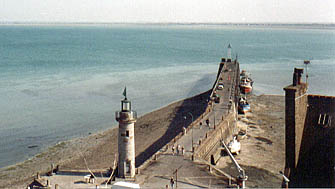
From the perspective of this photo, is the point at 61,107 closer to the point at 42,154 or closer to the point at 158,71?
the point at 42,154

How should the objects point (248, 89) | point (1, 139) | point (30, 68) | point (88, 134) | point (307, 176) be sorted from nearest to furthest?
point (307, 176) → point (1, 139) → point (88, 134) → point (248, 89) → point (30, 68)

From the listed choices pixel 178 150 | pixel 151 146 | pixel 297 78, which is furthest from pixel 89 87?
pixel 297 78

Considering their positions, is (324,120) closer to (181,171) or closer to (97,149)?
(181,171)

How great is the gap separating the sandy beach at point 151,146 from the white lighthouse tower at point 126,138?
40.9ft

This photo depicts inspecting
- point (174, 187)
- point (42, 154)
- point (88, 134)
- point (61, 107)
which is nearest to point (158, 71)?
point (61, 107)

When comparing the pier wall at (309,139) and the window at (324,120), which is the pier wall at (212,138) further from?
the window at (324,120)

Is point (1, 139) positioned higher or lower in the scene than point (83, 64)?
lower

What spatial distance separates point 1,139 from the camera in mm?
52594

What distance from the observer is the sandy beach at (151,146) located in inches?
1635

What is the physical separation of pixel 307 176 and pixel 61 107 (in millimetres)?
54960

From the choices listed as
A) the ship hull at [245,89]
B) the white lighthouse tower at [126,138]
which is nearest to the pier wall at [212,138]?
the white lighthouse tower at [126,138]

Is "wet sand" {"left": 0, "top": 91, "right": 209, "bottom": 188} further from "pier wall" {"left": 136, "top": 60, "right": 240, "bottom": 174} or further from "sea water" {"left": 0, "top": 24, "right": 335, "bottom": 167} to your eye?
"pier wall" {"left": 136, "top": 60, "right": 240, "bottom": 174}

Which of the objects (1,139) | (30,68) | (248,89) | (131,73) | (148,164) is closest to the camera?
(148,164)

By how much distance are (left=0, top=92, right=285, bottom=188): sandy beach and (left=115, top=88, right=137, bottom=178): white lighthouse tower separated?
40.9ft
